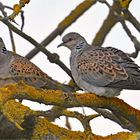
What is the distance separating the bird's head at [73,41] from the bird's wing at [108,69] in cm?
43

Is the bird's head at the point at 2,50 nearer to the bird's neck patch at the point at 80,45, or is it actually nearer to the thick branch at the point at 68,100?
the bird's neck patch at the point at 80,45

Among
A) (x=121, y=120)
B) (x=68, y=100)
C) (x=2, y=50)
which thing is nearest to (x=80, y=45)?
(x=2, y=50)

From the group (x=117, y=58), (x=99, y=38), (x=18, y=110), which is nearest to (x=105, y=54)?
(x=117, y=58)

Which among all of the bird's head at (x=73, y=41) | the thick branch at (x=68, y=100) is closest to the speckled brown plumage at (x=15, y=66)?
the bird's head at (x=73, y=41)

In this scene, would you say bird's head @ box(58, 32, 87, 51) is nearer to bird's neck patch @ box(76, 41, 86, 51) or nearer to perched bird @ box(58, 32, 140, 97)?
bird's neck patch @ box(76, 41, 86, 51)

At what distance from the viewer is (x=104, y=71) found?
3246 mm

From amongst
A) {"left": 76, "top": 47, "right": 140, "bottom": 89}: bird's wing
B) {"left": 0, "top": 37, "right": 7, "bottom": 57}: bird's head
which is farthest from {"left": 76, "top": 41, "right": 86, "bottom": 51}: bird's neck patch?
{"left": 0, "top": 37, "right": 7, "bottom": 57}: bird's head

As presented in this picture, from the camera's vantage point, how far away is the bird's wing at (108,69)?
3.05 metres

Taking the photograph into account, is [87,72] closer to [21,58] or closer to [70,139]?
[21,58]

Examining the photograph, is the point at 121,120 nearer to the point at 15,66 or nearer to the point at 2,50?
the point at 15,66

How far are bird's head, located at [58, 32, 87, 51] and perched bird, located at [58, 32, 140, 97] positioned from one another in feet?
0.98

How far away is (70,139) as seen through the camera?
1.99 metres

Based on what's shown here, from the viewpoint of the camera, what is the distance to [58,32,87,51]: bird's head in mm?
3965

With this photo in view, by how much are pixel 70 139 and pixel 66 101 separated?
215mm
